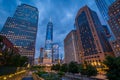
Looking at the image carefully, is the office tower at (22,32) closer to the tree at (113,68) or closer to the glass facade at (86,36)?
the glass facade at (86,36)

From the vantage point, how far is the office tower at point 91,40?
92.0m

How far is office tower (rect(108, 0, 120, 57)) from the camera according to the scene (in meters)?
82.4

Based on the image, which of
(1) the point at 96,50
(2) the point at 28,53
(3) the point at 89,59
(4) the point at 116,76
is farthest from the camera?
(2) the point at 28,53

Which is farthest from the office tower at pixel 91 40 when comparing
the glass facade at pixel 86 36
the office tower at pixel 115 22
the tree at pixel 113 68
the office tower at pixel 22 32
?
the office tower at pixel 22 32

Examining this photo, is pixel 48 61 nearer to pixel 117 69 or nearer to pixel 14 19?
pixel 14 19

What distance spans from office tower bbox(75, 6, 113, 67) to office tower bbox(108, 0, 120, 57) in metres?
10.2

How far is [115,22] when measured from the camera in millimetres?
91625

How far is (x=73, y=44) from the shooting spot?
13712 centimetres

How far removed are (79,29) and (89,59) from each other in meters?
43.0

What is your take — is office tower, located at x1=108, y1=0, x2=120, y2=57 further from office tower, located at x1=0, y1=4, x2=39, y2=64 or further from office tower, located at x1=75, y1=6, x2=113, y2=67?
office tower, located at x1=0, y1=4, x2=39, y2=64

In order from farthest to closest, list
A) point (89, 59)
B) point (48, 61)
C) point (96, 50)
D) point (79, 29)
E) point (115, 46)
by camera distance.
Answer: point (48, 61), point (79, 29), point (89, 59), point (96, 50), point (115, 46)

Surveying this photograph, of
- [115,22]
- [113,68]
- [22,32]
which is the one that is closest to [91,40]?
[115,22]

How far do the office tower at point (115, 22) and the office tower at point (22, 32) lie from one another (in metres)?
135

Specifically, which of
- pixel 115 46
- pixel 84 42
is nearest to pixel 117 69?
pixel 115 46
